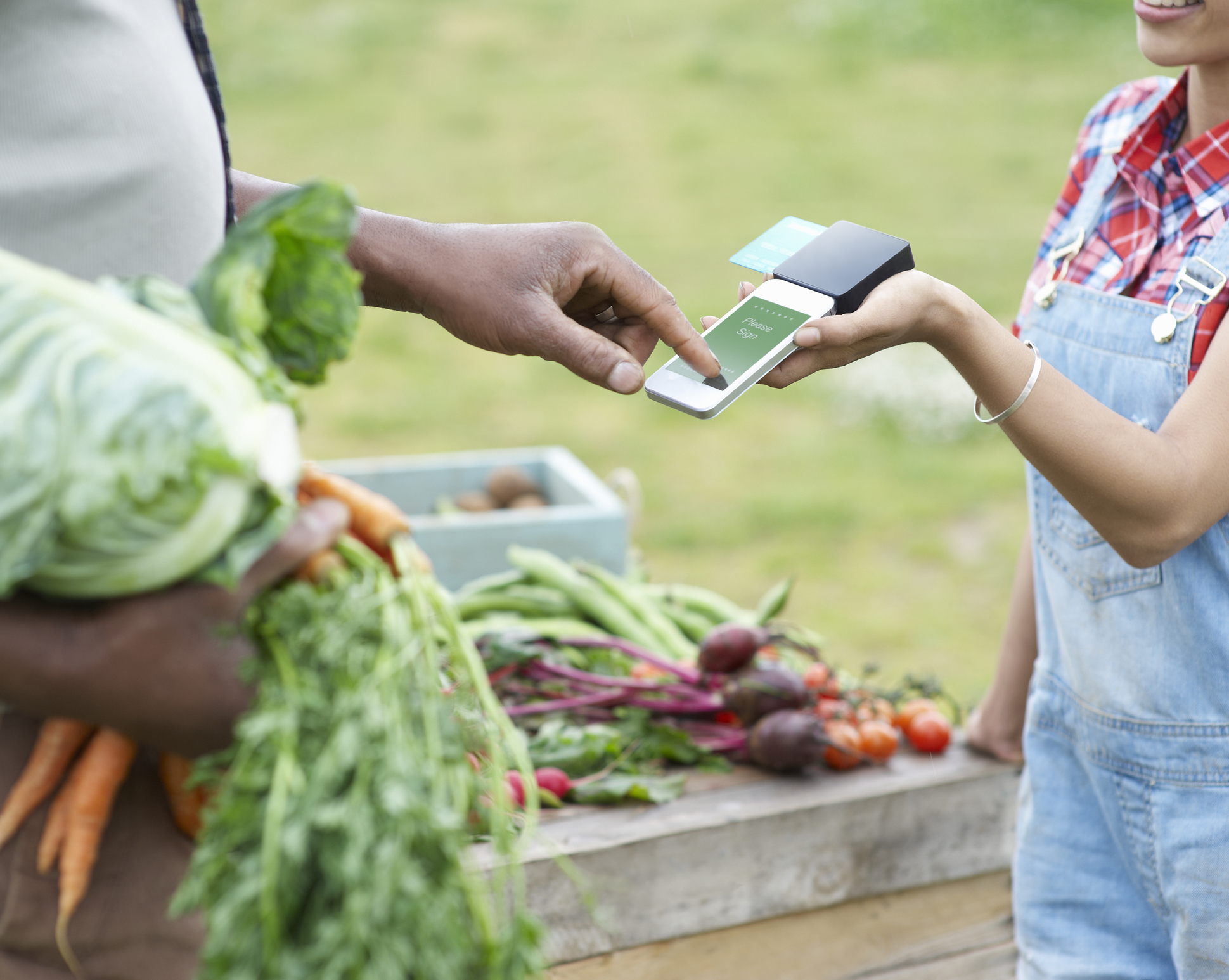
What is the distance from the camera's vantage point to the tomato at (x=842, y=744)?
85.6 inches

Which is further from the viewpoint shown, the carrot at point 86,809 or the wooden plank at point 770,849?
the wooden plank at point 770,849

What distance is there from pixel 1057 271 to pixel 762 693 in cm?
94

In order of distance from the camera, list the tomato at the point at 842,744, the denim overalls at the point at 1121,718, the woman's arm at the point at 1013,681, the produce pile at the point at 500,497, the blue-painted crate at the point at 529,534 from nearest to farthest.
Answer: the denim overalls at the point at 1121,718
the woman's arm at the point at 1013,681
the tomato at the point at 842,744
the blue-painted crate at the point at 529,534
the produce pile at the point at 500,497

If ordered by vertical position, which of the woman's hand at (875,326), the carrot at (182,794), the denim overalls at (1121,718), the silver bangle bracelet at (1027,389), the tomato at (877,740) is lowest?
the tomato at (877,740)

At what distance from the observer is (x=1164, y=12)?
1427 millimetres

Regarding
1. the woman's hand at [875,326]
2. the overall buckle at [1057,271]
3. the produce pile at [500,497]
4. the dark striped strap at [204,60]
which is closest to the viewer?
the dark striped strap at [204,60]

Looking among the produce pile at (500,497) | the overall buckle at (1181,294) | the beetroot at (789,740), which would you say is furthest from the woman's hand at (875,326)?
the produce pile at (500,497)

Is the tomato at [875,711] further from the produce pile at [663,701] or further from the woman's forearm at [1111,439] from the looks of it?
the woman's forearm at [1111,439]

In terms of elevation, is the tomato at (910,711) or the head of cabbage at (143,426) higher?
the head of cabbage at (143,426)

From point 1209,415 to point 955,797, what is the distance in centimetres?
109

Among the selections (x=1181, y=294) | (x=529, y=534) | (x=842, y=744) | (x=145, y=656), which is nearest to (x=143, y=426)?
(x=145, y=656)

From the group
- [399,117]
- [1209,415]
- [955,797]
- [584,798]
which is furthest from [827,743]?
[399,117]

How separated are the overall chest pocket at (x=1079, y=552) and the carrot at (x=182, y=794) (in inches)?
43.7

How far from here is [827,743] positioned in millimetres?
2131
